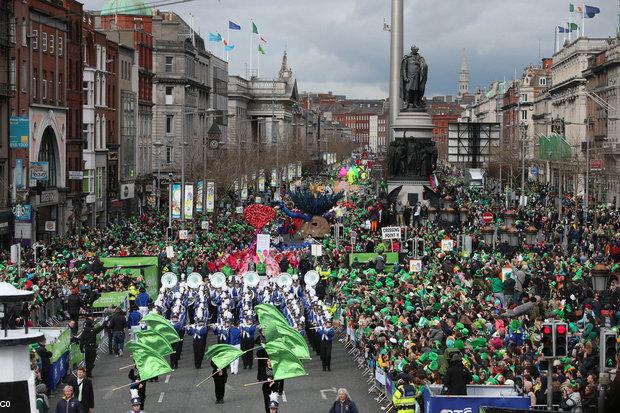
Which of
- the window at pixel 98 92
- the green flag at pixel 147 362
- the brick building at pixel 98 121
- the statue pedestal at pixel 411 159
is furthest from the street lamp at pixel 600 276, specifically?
the window at pixel 98 92

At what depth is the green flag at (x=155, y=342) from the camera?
2447 cm

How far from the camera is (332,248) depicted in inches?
2085

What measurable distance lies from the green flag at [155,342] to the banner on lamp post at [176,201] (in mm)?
33671

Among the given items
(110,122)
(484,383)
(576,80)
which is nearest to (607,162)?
(576,80)

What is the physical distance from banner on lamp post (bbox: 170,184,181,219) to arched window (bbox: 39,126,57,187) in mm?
8315

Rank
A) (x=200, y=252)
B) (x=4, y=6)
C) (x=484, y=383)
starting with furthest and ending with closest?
1. (x=4, y=6)
2. (x=200, y=252)
3. (x=484, y=383)

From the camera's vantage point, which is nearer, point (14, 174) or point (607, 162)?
point (14, 174)

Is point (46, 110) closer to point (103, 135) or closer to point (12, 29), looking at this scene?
point (12, 29)

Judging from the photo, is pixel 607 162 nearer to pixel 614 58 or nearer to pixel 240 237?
pixel 614 58

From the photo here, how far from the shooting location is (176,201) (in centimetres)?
5891

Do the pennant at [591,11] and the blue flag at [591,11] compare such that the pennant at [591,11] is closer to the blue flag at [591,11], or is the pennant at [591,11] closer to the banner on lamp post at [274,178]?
the blue flag at [591,11]

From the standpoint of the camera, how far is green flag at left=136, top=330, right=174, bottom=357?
2447 cm

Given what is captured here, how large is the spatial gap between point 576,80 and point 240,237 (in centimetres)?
7406

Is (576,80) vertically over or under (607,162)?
over
